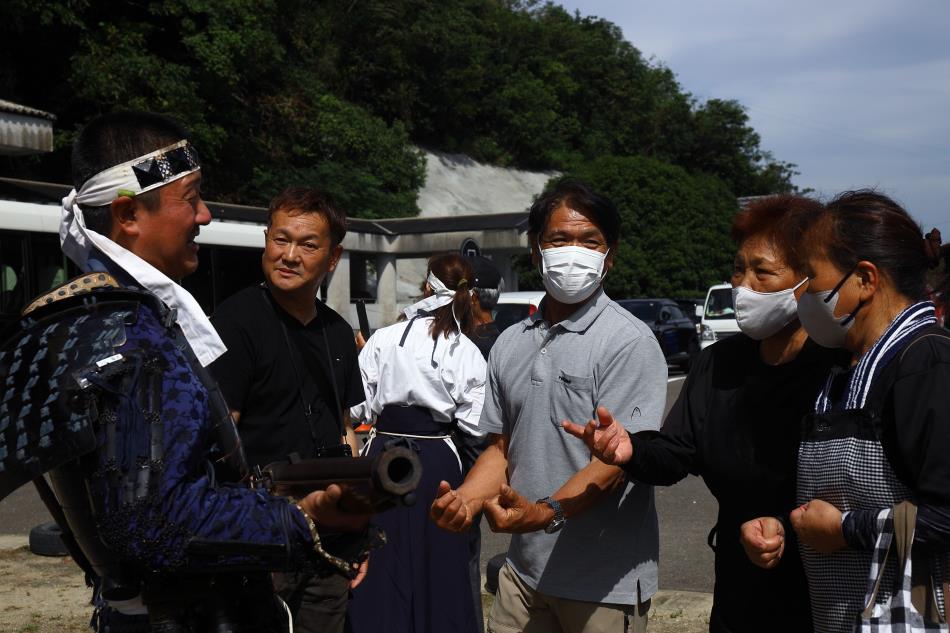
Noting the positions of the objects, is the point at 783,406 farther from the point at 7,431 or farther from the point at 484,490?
the point at 7,431

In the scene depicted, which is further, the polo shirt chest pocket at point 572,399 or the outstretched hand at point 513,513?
the polo shirt chest pocket at point 572,399

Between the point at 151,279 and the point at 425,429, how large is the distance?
117 inches

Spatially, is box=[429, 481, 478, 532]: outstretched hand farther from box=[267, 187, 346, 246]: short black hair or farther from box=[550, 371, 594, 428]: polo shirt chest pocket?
box=[267, 187, 346, 246]: short black hair

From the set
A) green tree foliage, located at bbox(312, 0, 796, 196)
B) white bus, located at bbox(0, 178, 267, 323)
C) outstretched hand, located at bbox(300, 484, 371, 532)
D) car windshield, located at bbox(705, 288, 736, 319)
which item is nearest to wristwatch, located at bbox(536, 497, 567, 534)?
outstretched hand, located at bbox(300, 484, 371, 532)

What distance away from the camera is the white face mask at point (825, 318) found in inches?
105

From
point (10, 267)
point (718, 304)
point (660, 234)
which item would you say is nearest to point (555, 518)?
point (10, 267)

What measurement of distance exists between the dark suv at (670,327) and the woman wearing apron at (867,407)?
66.6ft

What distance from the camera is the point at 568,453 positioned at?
347 centimetres

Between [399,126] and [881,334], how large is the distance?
46772mm

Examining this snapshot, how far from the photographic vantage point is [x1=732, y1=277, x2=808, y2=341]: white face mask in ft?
10.2

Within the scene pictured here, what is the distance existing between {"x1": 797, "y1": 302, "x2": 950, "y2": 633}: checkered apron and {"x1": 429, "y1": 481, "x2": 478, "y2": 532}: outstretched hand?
1.03 metres

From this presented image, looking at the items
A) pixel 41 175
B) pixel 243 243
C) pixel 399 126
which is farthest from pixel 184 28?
pixel 399 126

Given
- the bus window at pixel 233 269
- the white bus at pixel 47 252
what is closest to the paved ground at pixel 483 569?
the white bus at pixel 47 252

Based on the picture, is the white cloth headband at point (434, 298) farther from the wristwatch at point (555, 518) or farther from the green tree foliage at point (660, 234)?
the green tree foliage at point (660, 234)
